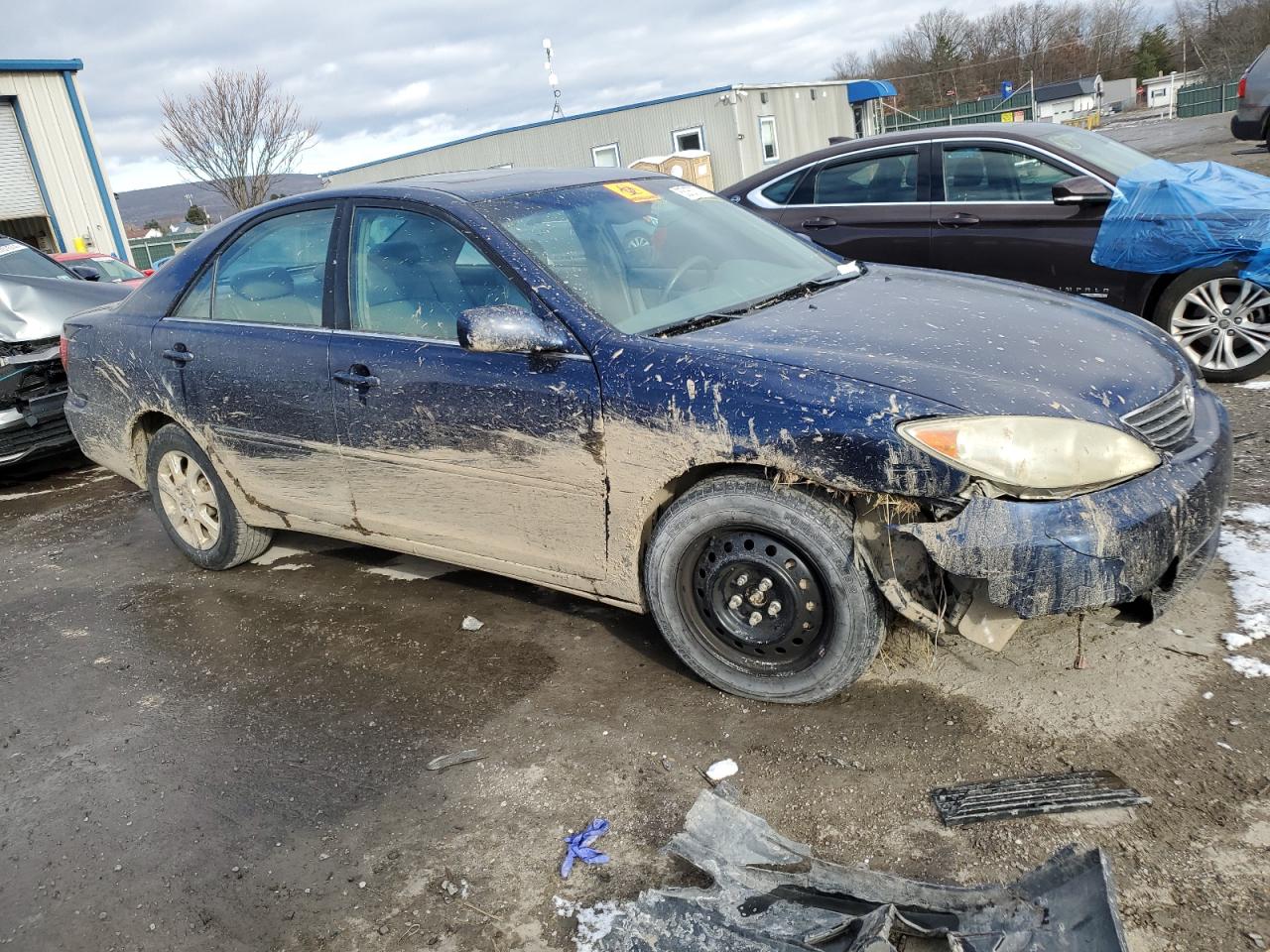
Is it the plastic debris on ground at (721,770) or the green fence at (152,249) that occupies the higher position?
the green fence at (152,249)

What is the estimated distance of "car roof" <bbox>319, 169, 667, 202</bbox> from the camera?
3.72 m

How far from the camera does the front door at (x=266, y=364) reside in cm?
388

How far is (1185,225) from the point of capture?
5660 millimetres

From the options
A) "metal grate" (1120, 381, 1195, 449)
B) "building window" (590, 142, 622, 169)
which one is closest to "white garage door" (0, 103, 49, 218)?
"building window" (590, 142, 622, 169)

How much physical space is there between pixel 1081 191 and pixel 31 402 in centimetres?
710

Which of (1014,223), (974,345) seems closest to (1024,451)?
(974,345)

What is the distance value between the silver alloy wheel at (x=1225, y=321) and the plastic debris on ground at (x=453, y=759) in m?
4.83

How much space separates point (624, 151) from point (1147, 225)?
88.1ft

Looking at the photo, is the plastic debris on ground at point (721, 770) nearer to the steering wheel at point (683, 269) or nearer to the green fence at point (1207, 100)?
the steering wheel at point (683, 269)

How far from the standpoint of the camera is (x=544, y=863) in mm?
2551

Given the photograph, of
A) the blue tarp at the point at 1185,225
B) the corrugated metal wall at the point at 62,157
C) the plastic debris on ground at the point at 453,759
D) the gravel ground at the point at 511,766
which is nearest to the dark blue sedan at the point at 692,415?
the gravel ground at the point at 511,766

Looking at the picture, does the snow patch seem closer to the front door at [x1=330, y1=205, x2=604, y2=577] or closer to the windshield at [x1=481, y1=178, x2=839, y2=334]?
the front door at [x1=330, y1=205, x2=604, y2=577]

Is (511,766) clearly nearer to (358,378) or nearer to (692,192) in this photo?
(358,378)

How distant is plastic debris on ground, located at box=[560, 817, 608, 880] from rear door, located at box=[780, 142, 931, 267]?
5156 mm
